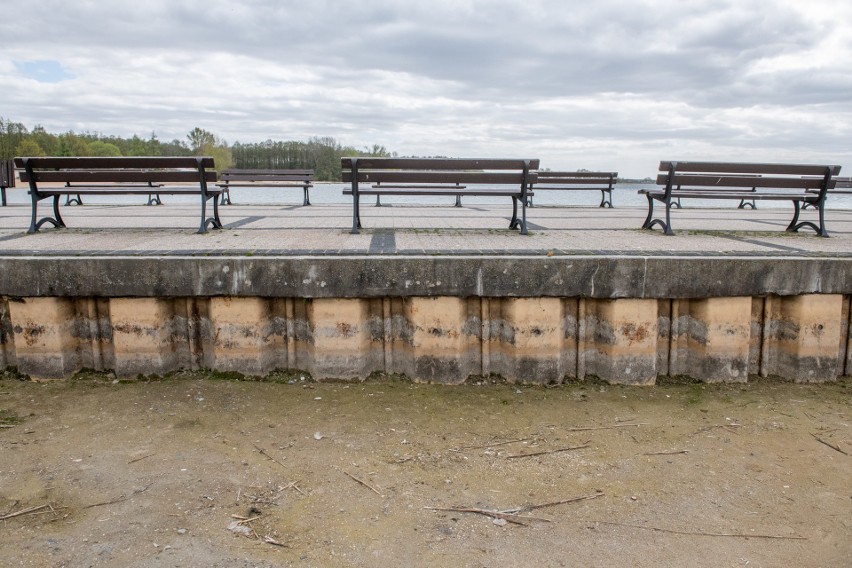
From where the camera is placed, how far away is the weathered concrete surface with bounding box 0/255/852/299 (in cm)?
538

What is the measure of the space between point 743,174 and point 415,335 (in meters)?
4.81

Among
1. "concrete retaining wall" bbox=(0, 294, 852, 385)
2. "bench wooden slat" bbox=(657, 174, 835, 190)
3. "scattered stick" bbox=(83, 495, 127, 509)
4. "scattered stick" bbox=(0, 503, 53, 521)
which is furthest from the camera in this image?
"bench wooden slat" bbox=(657, 174, 835, 190)

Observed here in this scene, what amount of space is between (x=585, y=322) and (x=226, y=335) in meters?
3.18

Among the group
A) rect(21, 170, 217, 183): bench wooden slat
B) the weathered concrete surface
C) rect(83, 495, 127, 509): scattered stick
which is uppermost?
rect(21, 170, 217, 183): bench wooden slat

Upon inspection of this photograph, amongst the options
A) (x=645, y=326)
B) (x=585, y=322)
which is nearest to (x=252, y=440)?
(x=585, y=322)

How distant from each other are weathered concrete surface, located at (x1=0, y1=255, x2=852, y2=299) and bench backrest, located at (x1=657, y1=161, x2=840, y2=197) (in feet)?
8.00

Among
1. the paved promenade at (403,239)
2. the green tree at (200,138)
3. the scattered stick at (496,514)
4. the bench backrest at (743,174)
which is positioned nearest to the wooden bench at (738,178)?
the bench backrest at (743,174)

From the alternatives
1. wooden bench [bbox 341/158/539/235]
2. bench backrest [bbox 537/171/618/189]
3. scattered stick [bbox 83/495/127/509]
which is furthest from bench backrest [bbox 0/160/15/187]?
scattered stick [bbox 83/495/127/509]

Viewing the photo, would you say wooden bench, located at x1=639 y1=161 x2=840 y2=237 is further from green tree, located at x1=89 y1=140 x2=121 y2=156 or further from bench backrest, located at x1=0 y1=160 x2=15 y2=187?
green tree, located at x1=89 y1=140 x2=121 y2=156

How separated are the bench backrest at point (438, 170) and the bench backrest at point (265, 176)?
27.8 feet

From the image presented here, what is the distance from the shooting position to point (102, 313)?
5.66 meters

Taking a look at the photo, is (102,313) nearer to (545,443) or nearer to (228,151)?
(545,443)

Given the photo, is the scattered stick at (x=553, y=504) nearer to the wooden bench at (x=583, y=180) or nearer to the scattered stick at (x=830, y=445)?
the scattered stick at (x=830, y=445)

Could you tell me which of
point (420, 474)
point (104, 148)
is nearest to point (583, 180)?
point (420, 474)
